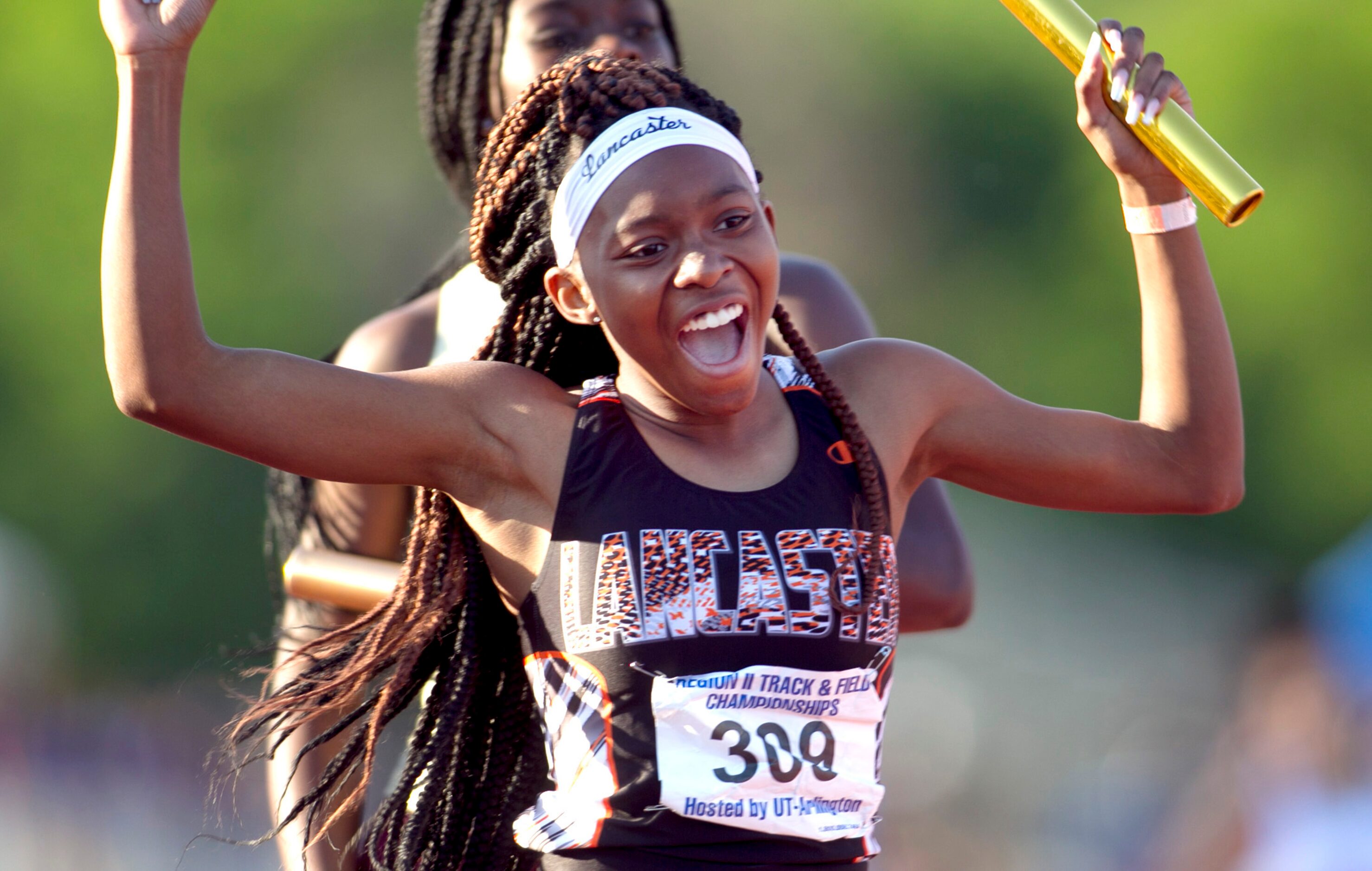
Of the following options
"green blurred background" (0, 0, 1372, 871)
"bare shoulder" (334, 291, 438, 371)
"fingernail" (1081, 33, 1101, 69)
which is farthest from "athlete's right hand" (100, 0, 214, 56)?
"green blurred background" (0, 0, 1372, 871)

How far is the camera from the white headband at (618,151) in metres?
2.38

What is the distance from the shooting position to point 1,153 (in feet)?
36.4

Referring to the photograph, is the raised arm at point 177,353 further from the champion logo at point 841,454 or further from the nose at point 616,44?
the nose at point 616,44

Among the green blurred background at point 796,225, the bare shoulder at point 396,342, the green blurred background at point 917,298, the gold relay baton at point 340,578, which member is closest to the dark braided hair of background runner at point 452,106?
the bare shoulder at point 396,342

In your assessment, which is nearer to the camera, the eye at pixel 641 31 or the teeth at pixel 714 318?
the teeth at pixel 714 318

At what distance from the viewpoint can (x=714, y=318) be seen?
2322 millimetres

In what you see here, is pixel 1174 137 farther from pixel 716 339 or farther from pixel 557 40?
pixel 557 40

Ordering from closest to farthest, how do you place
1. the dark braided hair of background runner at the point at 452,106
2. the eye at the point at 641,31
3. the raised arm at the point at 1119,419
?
the raised arm at the point at 1119,419
the eye at the point at 641,31
the dark braided hair of background runner at the point at 452,106

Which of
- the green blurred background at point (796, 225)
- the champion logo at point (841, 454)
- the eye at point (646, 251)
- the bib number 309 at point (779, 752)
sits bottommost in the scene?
the bib number 309 at point (779, 752)

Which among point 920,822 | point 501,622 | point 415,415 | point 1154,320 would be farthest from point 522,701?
point 920,822

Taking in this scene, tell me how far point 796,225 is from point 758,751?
1181cm

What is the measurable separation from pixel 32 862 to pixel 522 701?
5.32 metres

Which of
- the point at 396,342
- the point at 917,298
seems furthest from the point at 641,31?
the point at 917,298

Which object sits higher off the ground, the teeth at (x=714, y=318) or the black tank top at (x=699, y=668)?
the teeth at (x=714, y=318)
